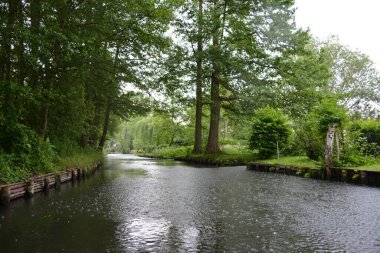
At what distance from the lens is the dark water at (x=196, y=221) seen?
6070mm

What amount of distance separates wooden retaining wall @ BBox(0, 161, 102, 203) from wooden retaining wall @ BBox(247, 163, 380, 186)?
1132 centimetres

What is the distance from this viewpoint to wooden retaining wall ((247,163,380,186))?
1355 centimetres

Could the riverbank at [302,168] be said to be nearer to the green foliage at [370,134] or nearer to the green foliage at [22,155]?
the green foliage at [370,134]

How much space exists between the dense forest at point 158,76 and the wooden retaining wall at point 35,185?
0.37 m

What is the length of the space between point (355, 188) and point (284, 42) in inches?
648

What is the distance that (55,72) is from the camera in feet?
49.1

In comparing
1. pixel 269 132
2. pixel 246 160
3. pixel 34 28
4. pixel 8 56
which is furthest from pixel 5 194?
pixel 246 160

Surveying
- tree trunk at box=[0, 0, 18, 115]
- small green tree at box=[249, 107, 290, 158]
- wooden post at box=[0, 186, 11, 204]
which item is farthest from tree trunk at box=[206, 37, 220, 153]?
wooden post at box=[0, 186, 11, 204]

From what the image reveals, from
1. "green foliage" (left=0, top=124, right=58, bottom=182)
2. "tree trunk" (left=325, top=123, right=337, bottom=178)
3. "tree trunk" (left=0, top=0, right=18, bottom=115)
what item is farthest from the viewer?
"tree trunk" (left=325, top=123, right=337, bottom=178)

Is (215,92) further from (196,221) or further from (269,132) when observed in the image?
(196,221)

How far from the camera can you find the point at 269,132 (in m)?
23.5

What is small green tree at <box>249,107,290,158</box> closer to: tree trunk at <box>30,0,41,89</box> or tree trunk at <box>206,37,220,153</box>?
tree trunk at <box>206,37,220,153</box>

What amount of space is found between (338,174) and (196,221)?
9950 mm

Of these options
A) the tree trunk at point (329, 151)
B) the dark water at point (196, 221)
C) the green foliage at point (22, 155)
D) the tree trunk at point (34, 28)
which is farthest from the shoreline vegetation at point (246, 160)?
the tree trunk at point (34, 28)
